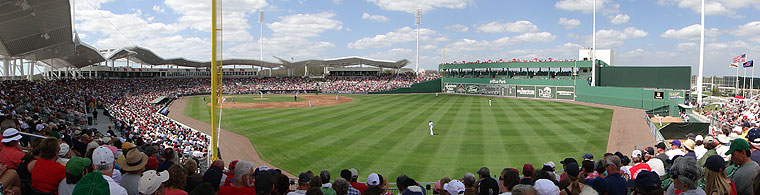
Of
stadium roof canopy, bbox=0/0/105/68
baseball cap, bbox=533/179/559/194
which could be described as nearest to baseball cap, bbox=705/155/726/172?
baseball cap, bbox=533/179/559/194

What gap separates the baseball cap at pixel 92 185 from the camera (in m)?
3.62

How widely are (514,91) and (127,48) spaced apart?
5151 centimetres

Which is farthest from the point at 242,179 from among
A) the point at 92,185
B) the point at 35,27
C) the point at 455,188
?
the point at 35,27

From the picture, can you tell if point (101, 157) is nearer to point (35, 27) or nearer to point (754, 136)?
point (754, 136)

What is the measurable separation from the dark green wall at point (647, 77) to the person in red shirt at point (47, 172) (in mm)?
53339

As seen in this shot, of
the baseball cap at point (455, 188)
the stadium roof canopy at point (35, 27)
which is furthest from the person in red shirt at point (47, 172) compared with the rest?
the stadium roof canopy at point (35, 27)

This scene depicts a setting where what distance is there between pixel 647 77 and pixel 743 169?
49.4 meters

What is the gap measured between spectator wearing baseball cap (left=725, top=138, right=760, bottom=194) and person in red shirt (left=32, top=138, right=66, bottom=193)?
25.4ft

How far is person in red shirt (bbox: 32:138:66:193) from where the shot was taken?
4.46m

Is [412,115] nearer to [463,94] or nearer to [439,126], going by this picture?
[439,126]

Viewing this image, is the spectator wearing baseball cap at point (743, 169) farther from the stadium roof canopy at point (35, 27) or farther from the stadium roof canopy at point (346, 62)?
the stadium roof canopy at point (346, 62)

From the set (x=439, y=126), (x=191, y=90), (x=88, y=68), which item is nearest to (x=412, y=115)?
(x=439, y=126)

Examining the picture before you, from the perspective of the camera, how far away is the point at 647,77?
46094 millimetres

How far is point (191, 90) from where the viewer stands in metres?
61.5
